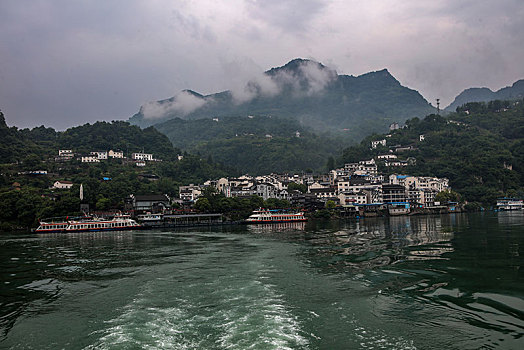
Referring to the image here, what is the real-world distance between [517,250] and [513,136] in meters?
108

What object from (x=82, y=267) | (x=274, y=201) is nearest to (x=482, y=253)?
(x=82, y=267)

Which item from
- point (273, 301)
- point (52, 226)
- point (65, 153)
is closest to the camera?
point (273, 301)

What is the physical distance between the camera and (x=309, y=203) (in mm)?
66625

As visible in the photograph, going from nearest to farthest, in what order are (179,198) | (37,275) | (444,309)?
(444,309), (37,275), (179,198)

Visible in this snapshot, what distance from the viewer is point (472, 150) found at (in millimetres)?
92938

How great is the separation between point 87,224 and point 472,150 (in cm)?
8989

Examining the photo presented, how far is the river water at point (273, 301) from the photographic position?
915 centimetres

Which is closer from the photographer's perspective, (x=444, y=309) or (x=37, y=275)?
(x=444, y=309)

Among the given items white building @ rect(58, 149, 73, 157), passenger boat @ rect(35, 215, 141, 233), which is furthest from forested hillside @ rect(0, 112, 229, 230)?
passenger boat @ rect(35, 215, 141, 233)

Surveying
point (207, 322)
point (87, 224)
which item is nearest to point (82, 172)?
point (87, 224)

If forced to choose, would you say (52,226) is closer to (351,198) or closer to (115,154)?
(351,198)

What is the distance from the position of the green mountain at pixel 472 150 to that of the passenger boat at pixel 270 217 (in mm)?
45053

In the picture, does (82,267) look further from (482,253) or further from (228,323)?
(482,253)

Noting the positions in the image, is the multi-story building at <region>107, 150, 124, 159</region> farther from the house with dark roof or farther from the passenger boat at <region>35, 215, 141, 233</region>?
the passenger boat at <region>35, 215, 141, 233</region>
